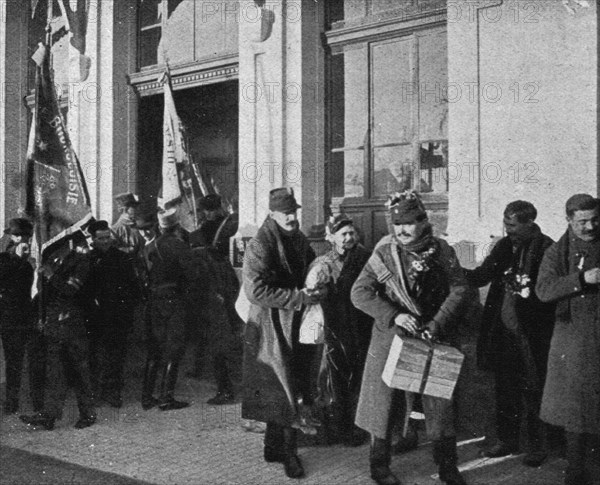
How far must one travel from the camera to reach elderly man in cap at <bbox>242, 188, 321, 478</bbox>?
4707 millimetres

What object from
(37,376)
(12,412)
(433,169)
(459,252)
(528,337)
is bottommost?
(12,412)

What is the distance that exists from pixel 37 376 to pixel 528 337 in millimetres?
4458

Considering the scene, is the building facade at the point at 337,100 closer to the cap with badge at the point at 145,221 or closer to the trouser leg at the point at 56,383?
the cap with badge at the point at 145,221

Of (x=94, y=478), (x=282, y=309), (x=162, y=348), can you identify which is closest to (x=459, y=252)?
(x=282, y=309)

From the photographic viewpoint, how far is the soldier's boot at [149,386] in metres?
6.62

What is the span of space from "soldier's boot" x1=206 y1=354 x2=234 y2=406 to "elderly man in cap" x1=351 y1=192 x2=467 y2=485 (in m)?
2.50

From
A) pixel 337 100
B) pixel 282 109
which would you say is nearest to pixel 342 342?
pixel 282 109

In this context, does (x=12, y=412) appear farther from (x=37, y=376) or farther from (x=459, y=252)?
(x=459, y=252)

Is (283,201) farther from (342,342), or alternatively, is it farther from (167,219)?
(167,219)

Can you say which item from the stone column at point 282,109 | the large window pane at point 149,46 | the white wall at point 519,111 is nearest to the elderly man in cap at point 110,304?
the stone column at point 282,109

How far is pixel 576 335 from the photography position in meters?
4.24

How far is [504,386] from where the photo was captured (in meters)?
4.94

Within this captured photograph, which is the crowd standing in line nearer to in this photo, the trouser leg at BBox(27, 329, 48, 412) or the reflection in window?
the trouser leg at BBox(27, 329, 48, 412)

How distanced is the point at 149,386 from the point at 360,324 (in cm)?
234
